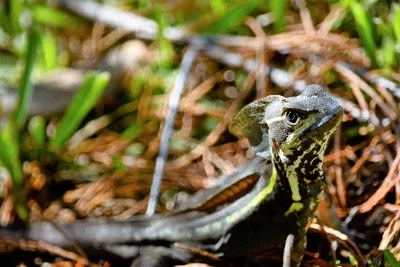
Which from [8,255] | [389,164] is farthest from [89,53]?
[389,164]

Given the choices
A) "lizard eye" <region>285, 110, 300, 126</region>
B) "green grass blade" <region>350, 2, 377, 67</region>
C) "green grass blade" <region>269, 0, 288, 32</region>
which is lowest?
"lizard eye" <region>285, 110, 300, 126</region>

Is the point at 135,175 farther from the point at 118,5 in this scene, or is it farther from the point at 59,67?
the point at 118,5

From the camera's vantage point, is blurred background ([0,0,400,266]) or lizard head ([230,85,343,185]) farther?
blurred background ([0,0,400,266])

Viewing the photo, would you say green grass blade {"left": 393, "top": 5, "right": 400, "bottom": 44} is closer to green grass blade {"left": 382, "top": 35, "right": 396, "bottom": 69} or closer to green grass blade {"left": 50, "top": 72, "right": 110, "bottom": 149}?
green grass blade {"left": 382, "top": 35, "right": 396, "bottom": 69}

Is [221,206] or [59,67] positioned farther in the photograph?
[59,67]

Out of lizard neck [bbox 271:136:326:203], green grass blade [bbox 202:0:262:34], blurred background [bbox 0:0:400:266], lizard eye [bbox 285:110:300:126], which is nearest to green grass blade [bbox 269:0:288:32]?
blurred background [bbox 0:0:400:266]

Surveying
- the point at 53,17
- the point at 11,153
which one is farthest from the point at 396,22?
the point at 53,17

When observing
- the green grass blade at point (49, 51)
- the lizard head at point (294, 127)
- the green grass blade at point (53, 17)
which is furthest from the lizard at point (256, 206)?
the green grass blade at point (53, 17)
